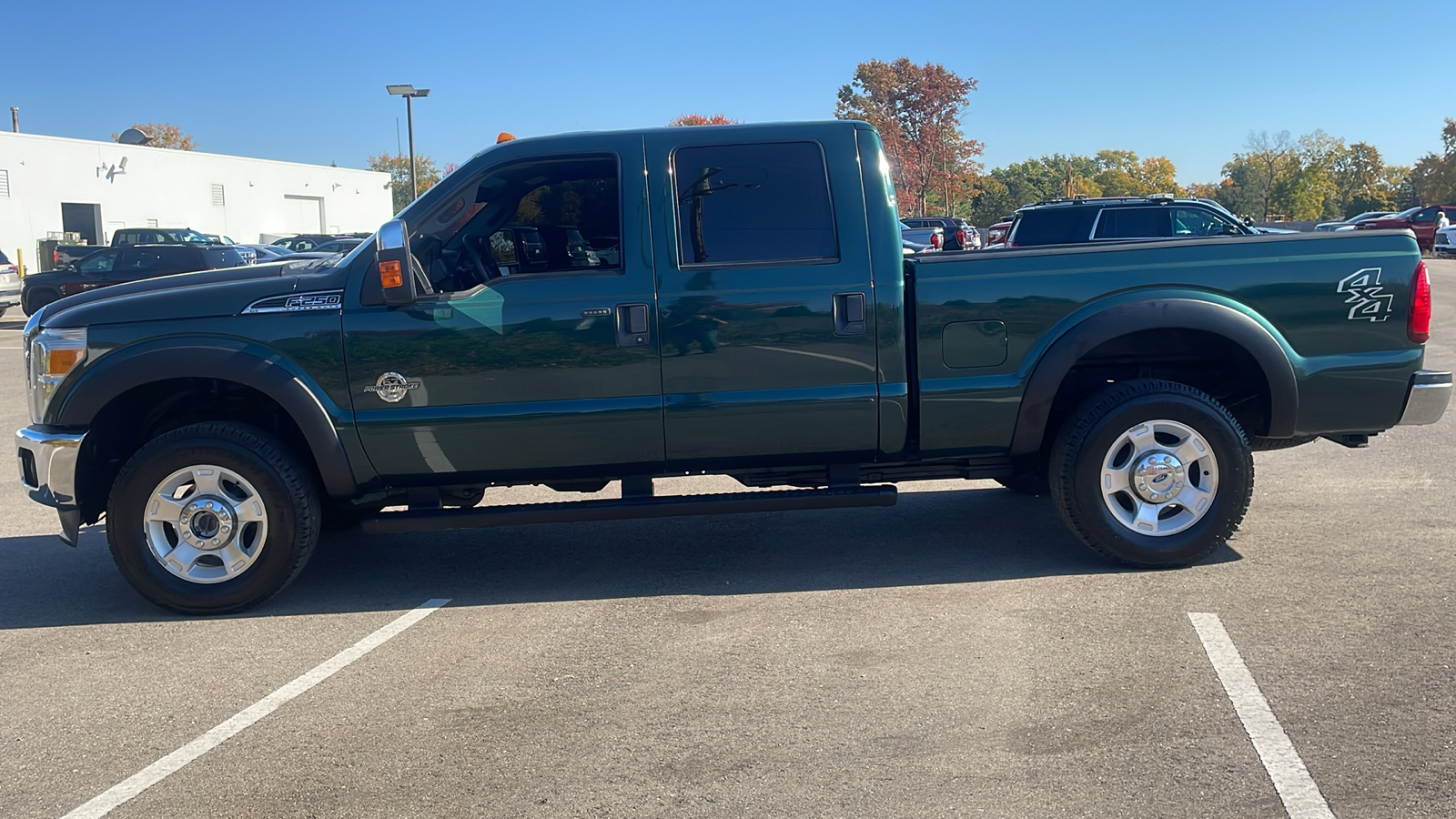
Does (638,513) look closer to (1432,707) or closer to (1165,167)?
(1432,707)

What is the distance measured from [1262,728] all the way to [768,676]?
1660mm

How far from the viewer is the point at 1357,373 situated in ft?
17.8

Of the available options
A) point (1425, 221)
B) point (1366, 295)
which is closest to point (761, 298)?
point (1366, 295)

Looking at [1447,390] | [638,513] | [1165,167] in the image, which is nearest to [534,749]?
[638,513]

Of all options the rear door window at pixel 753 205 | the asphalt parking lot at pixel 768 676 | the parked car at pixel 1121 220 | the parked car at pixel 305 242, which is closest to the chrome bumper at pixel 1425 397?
the asphalt parking lot at pixel 768 676

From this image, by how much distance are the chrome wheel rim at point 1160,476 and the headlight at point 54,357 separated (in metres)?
4.65

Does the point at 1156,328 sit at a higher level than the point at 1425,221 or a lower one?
lower

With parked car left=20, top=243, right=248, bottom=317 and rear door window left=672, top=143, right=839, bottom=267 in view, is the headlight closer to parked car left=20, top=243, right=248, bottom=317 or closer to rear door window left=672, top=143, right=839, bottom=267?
rear door window left=672, top=143, right=839, bottom=267

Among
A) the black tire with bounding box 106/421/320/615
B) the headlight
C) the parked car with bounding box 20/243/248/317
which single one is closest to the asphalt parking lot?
the black tire with bounding box 106/421/320/615

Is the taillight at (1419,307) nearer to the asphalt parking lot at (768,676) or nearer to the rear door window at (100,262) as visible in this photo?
the asphalt parking lot at (768,676)

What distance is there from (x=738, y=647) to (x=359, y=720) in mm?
1456

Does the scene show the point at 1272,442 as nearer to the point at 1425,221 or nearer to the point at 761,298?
the point at 761,298

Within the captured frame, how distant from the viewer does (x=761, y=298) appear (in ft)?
17.2

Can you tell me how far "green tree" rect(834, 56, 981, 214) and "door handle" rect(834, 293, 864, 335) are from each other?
5331cm
